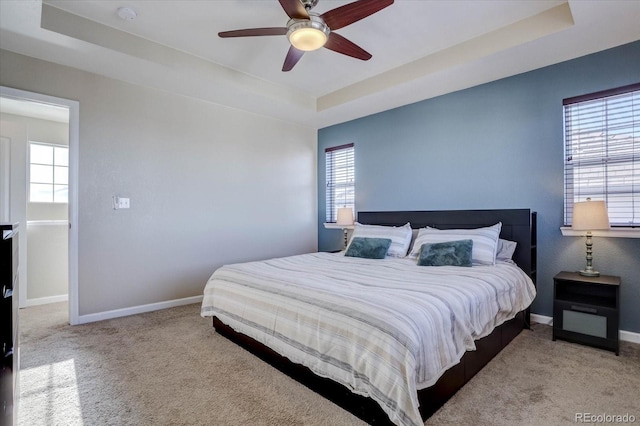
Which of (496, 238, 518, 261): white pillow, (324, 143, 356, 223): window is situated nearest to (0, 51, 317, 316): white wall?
(324, 143, 356, 223): window

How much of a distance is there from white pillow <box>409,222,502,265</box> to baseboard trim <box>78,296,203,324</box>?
2798mm

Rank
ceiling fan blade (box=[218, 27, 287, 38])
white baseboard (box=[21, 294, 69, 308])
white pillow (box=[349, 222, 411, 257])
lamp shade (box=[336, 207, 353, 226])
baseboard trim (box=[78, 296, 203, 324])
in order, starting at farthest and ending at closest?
lamp shade (box=[336, 207, 353, 226]) < white baseboard (box=[21, 294, 69, 308]) < white pillow (box=[349, 222, 411, 257]) < baseboard trim (box=[78, 296, 203, 324]) < ceiling fan blade (box=[218, 27, 287, 38])

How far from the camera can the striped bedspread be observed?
1512 millimetres

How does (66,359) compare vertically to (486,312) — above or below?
below

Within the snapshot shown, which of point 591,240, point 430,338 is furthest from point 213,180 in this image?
point 591,240

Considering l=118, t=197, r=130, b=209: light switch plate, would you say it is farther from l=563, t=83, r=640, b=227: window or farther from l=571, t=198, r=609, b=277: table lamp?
l=563, t=83, r=640, b=227: window

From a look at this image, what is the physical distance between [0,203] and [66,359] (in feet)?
8.36

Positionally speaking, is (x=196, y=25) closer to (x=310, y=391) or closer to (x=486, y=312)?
(x=310, y=391)

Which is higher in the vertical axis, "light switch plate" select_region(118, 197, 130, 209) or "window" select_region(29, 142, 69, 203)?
"window" select_region(29, 142, 69, 203)

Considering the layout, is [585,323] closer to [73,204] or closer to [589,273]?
[589,273]

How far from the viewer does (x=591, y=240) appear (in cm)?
285

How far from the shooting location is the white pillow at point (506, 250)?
124 inches

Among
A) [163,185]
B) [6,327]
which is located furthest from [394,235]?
[6,327]

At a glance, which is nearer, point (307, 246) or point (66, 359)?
point (66, 359)
